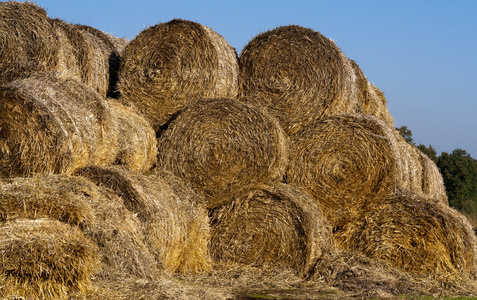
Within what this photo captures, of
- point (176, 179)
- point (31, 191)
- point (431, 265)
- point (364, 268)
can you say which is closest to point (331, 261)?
point (364, 268)

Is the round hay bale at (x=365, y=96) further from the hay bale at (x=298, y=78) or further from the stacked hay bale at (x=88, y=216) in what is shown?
the stacked hay bale at (x=88, y=216)

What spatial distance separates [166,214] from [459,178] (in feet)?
58.1

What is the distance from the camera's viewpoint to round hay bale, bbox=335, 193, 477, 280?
9.09m

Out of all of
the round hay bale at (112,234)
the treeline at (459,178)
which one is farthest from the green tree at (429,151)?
the round hay bale at (112,234)

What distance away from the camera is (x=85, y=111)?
7957 millimetres

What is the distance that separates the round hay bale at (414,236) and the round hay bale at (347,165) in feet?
0.71

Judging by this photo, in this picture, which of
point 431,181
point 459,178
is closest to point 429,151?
point 459,178

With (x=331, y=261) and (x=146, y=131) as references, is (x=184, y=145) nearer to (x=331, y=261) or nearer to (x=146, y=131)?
(x=146, y=131)

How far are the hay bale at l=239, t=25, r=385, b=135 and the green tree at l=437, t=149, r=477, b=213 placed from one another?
12380mm

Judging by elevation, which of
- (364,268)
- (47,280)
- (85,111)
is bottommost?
(47,280)

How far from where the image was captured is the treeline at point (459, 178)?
70.9 feet

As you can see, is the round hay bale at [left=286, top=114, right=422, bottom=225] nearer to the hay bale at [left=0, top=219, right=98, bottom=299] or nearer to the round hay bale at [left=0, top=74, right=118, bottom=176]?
the round hay bale at [left=0, top=74, right=118, bottom=176]

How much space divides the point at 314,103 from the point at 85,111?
11.6 feet

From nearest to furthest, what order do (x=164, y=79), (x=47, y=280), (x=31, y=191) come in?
1. (x=47, y=280)
2. (x=31, y=191)
3. (x=164, y=79)
